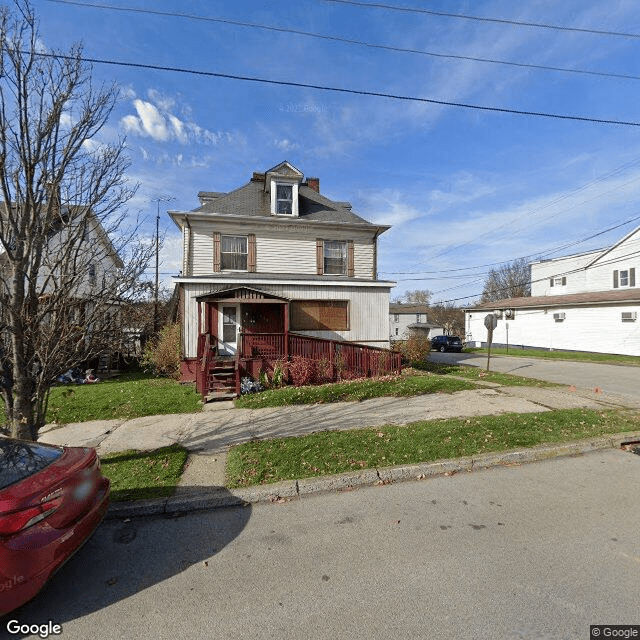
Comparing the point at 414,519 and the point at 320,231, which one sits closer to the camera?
the point at 414,519

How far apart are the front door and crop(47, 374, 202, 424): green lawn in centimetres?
213

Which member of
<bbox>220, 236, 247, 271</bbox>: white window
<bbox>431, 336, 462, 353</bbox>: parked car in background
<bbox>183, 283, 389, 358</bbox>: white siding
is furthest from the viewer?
<bbox>431, 336, 462, 353</bbox>: parked car in background

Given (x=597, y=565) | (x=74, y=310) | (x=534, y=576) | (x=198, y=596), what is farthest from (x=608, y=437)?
(x=74, y=310)

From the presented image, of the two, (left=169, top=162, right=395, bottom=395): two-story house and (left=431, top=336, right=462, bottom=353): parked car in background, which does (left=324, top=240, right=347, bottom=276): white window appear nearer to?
(left=169, top=162, right=395, bottom=395): two-story house

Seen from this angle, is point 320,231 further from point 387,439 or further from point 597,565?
point 597,565

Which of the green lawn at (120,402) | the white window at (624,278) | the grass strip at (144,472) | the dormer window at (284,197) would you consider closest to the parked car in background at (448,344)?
the white window at (624,278)

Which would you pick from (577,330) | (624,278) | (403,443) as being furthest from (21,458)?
(624,278)

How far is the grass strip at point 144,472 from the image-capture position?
13.8ft

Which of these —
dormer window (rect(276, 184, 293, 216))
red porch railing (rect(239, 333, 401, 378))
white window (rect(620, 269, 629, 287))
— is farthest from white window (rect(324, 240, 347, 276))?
white window (rect(620, 269, 629, 287))

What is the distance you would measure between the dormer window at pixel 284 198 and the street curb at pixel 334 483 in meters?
12.7

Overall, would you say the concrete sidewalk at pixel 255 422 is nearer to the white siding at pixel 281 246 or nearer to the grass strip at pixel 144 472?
the grass strip at pixel 144 472

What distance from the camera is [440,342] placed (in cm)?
3034

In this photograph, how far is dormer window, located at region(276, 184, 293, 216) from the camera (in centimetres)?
1519

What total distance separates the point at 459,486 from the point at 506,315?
29221 millimetres
